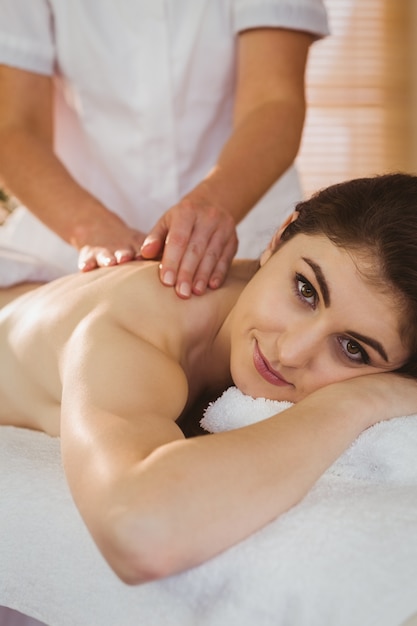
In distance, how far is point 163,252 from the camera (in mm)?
1473

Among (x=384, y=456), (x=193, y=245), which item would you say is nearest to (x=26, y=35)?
(x=193, y=245)

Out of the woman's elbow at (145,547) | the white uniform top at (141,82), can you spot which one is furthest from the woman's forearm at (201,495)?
the white uniform top at (141,82)

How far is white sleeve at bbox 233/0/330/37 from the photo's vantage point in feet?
6.29

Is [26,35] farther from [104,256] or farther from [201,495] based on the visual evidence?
[201,495]

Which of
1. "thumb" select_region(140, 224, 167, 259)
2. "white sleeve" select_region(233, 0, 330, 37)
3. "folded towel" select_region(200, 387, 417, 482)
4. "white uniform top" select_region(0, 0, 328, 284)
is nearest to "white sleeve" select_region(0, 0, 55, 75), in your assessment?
"white uniform top" select_region(0, 0, 328, 284)

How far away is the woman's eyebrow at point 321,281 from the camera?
3.98ft

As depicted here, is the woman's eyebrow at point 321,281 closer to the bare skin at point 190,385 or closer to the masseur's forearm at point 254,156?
the bare skin at point 190,385

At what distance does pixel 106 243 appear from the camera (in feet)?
5.29

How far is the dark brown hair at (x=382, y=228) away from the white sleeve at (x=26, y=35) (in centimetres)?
90

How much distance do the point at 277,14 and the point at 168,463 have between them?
1.33 meters

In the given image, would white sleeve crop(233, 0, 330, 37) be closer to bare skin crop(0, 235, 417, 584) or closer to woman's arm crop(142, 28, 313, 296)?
woman's arm crop(142, 28, 313, 296)

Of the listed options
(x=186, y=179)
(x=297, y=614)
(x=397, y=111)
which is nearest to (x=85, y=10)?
(x=186, y=179)

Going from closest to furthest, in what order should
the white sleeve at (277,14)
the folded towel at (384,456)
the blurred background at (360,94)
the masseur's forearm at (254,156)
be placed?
the folded towel at (384,456), the masseur's forearm at (254,156), the white sleeve at (277,14), the blurred background at (360,94)

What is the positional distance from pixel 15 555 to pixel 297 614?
0.41 meters
